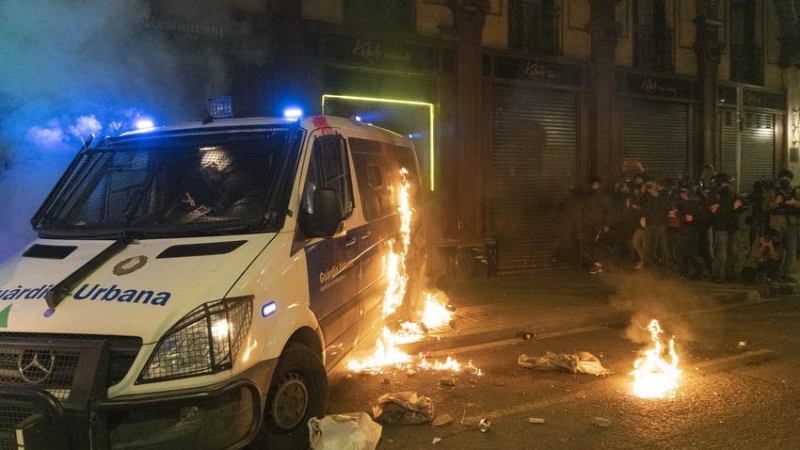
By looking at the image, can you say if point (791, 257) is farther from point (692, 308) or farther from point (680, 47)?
point (680, 47)

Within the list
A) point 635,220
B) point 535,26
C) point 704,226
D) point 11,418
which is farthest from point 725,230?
point 11,418

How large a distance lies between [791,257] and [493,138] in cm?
568

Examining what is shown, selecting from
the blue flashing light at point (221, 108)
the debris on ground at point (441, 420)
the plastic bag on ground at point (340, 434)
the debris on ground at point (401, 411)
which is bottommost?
the debris on ground at point (441, 420)

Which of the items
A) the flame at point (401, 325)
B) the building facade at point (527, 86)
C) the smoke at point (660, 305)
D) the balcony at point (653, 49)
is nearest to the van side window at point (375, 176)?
the flame at point (401, 325)

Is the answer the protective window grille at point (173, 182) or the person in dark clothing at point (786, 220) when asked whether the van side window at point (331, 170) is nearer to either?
the protective window grille at point (173, 182)

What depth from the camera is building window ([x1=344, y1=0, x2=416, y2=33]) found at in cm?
1039

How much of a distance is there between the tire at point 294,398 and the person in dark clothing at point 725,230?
30.3 feet

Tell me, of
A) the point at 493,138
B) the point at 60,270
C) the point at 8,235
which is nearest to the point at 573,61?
the point at 493,138

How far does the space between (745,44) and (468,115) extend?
9.99m

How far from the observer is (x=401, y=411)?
4637mm

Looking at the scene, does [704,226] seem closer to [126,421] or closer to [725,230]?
[725,230]

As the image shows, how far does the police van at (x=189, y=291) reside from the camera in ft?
10.00

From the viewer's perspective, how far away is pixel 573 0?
1291cm

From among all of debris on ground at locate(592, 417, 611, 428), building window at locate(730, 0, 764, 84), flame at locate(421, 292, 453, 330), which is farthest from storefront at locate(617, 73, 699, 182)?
debris on ground at locate(592, 417, 611, 428)
